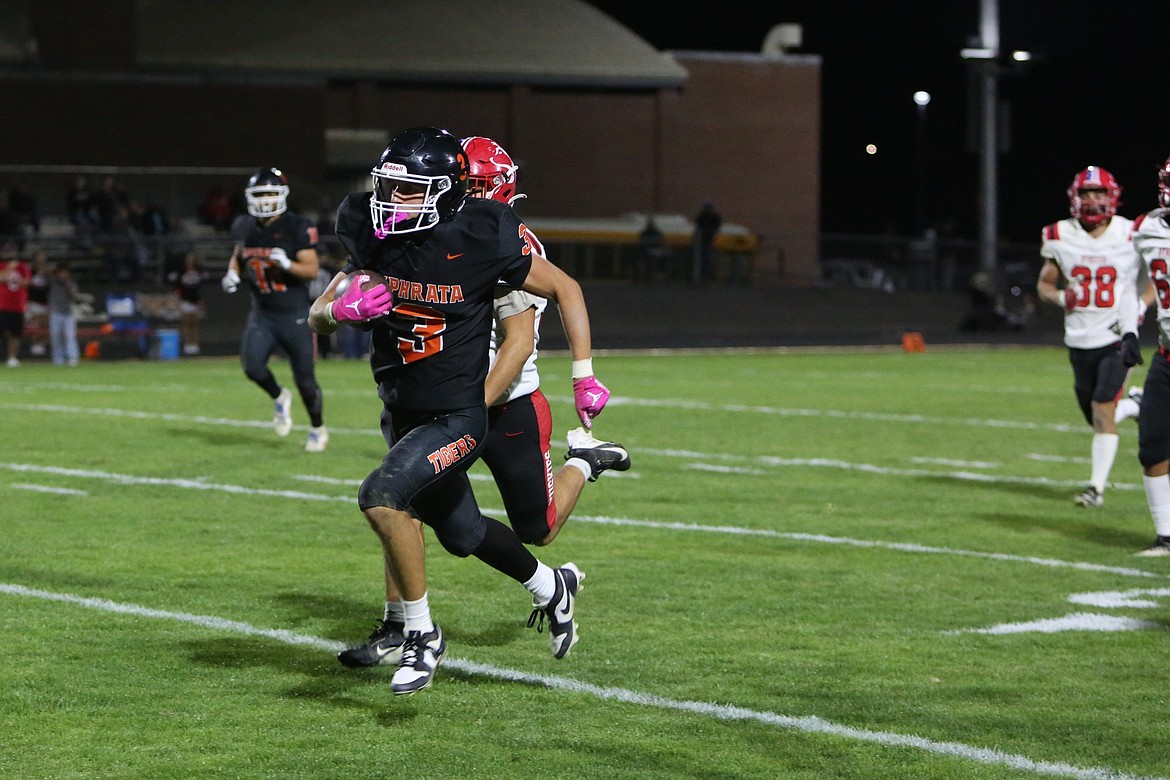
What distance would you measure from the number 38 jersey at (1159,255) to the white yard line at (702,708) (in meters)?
3.61

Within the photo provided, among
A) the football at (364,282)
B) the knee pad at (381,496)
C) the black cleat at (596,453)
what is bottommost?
the black cleat at (596,453)

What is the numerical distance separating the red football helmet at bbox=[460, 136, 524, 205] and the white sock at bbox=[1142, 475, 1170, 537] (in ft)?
13.2

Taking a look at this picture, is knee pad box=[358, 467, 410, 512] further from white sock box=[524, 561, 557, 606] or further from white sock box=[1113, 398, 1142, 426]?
white sock box=[1113, 398, 1142, 426]

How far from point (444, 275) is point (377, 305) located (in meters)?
0.28

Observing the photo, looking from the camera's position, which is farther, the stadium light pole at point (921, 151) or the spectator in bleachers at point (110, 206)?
the stadium light pole at point (921, 151)

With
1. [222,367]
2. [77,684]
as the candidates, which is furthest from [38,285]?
[77,684]

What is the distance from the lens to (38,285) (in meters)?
25.7

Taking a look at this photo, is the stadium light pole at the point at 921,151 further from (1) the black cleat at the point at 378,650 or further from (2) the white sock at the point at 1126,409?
(1) the black cleat at the point at 378,650

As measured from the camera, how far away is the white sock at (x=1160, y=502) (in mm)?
8242

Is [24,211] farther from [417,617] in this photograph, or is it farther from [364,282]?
[417,617]

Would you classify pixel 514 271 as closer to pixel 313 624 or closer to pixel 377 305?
pixel 377 305

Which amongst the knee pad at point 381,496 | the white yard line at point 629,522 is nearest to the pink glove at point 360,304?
the knee pad at point 381,496

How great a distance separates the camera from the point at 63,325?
76.7 feet

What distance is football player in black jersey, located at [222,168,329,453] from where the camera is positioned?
1196cm
